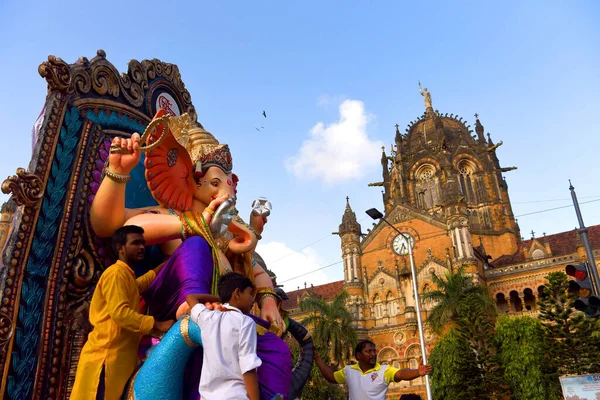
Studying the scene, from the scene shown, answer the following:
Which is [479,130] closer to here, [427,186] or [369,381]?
[427,186]

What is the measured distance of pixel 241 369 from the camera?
212cm

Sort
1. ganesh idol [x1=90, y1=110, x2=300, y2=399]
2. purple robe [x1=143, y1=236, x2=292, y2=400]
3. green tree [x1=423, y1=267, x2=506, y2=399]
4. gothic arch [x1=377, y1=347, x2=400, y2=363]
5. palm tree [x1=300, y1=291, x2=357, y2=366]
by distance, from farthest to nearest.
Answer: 1. gothic arch [x1=377, y1=347, x2=400, y2=363]
2. palm tree [x1=300, y1=291, x2=357, y2=366]
3. green tree [x1=423, y1=267, x2=506, y2=399]
4. ganesh idol [x1=90, y1=110, x2=300, y2=399]
5. purple robe [x1=143, y1=236, x2=292, y2=400]

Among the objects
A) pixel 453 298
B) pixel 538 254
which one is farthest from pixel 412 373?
pixel 538 254

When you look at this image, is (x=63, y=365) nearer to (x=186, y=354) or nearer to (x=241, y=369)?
(x=186, y=354)

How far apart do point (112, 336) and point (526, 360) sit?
20231 millimetres

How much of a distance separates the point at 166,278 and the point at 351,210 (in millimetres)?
35709

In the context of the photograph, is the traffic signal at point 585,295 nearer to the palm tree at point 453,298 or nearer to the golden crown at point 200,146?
the golden crown at point 200,146

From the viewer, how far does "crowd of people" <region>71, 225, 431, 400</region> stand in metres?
2.12

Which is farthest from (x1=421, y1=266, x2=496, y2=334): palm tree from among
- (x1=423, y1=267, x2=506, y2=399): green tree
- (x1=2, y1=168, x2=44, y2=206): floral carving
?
(x1=2, y1=168, x2=44, y2=206): floral carving

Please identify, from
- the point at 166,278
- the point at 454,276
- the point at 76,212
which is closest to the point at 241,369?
the point at 166,278

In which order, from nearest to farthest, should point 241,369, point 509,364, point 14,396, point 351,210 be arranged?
1. point 241,369
2. point 14,396
3. point 509,364
4. point 351,210

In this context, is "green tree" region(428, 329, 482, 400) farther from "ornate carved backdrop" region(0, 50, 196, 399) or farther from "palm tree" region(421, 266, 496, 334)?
"ornate carved backdrop" region(0, 50, 196, 399)

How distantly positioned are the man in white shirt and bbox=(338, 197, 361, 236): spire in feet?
107

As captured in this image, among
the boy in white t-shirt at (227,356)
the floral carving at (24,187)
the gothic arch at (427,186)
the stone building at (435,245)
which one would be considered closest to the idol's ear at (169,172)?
the floral carving at (24,187)
